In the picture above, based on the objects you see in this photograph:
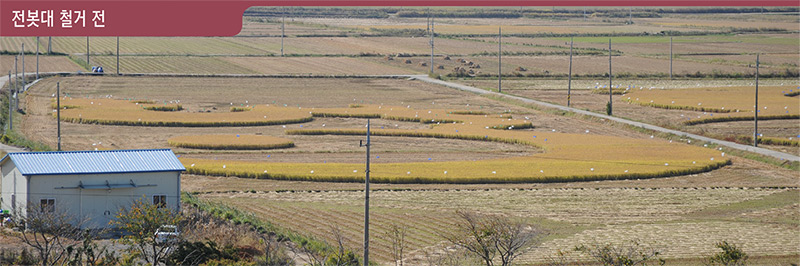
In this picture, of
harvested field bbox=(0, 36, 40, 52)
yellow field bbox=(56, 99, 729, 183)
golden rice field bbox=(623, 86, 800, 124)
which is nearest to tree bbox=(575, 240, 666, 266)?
yellow field bbox=(56, 99, 729, 183)

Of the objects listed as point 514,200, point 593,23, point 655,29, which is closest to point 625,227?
point 514,200

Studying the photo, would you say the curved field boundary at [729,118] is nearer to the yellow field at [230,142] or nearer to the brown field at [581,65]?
the yellow field at [230,142]

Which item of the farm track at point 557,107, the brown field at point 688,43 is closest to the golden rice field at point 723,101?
the farm track at point 557,107

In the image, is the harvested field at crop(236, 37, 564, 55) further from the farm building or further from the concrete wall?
the concrete wall

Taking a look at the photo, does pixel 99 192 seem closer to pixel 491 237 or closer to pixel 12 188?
pixel 12 188

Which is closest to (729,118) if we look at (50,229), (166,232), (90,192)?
(90,192)
